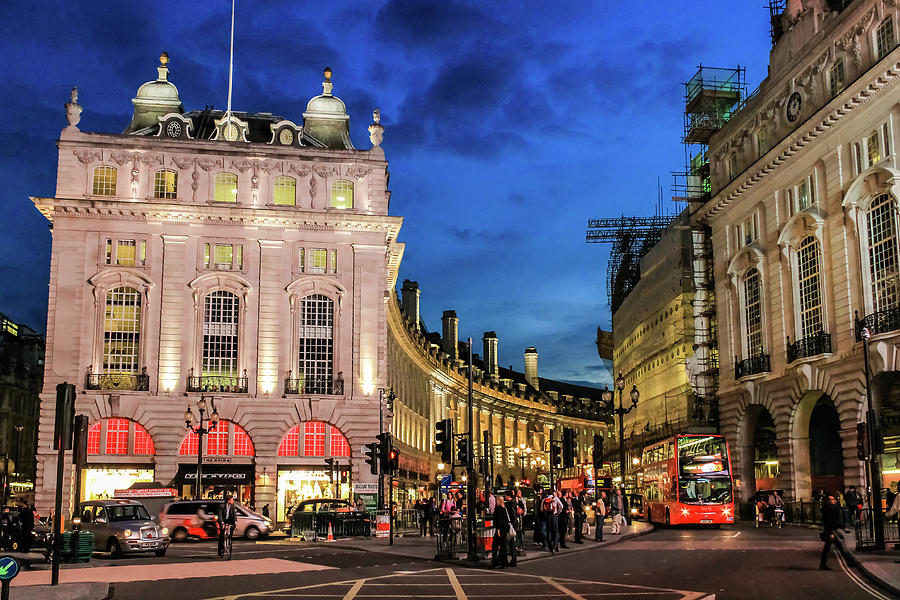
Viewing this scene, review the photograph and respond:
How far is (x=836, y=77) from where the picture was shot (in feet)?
153

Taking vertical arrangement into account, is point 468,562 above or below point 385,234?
below

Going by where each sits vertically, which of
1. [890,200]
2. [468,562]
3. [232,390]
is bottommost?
[468,562]

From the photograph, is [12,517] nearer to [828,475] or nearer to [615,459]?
[828,475]

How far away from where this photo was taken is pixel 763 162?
173 feet

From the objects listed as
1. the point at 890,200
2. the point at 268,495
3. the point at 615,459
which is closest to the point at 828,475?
the point at 890,200

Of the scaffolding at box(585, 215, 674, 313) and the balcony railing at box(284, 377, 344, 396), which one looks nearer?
the balcony railing at box(284, 377, 344, 396)

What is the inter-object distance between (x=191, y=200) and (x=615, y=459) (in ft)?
173

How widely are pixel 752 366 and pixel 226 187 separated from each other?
31443 millimetres

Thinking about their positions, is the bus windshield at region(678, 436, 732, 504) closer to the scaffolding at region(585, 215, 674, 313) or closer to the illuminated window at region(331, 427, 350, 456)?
the illuminated window at region(331, 427, 350, 456)

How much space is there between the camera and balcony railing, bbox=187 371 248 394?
186 ft

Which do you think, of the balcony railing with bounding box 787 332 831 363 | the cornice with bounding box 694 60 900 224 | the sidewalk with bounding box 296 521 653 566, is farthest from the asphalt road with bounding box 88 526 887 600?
the cornice with bounding box 694 60 900 224

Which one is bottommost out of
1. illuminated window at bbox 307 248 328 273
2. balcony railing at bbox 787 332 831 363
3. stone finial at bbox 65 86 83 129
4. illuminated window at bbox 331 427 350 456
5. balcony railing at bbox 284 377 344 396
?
illuminated window at bbox 331 427 350 456

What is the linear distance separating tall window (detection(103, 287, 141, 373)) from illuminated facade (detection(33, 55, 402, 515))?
8 centimetres

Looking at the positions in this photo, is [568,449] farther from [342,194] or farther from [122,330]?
[122,330]
